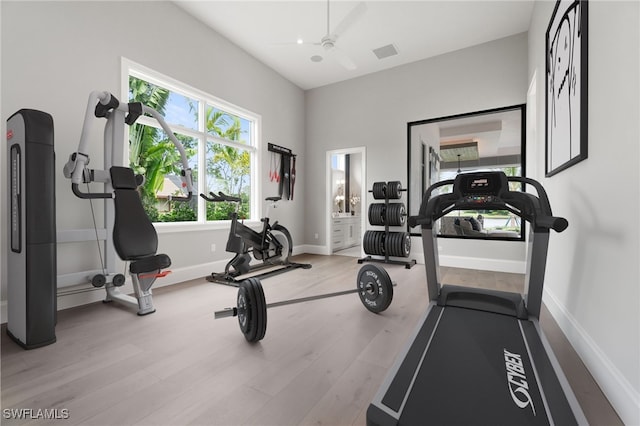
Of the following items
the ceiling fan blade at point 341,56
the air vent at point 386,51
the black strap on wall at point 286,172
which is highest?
the air vent at point 386,51

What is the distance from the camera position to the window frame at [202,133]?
11.3ft

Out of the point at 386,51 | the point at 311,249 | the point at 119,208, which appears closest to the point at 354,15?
the point at 386,51

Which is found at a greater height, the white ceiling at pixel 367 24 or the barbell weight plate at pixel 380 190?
the white ceiling at pixel 367 24

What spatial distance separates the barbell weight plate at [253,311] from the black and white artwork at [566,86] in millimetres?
2325

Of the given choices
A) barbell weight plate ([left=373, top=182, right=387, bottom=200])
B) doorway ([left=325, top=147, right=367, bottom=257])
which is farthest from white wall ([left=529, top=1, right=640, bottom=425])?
doorway ([left=325, top=147, right=367, bottom=257])

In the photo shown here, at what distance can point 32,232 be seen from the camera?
6.60 ft

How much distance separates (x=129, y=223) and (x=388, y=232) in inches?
147

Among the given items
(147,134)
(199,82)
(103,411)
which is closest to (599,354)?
(103,411)

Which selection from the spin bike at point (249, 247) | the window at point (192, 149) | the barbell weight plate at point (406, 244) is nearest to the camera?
the window at point (192, 149)

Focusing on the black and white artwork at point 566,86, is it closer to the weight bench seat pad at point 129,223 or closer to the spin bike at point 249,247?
the spin bike at point 249,247

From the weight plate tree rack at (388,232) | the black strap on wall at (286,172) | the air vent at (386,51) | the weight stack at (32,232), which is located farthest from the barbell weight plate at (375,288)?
the air vent at (386,51)

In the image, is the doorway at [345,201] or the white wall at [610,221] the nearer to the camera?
the white wall at [610,221]

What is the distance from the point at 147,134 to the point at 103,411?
10.5ft

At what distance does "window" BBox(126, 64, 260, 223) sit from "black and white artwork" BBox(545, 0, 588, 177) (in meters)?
3.52
